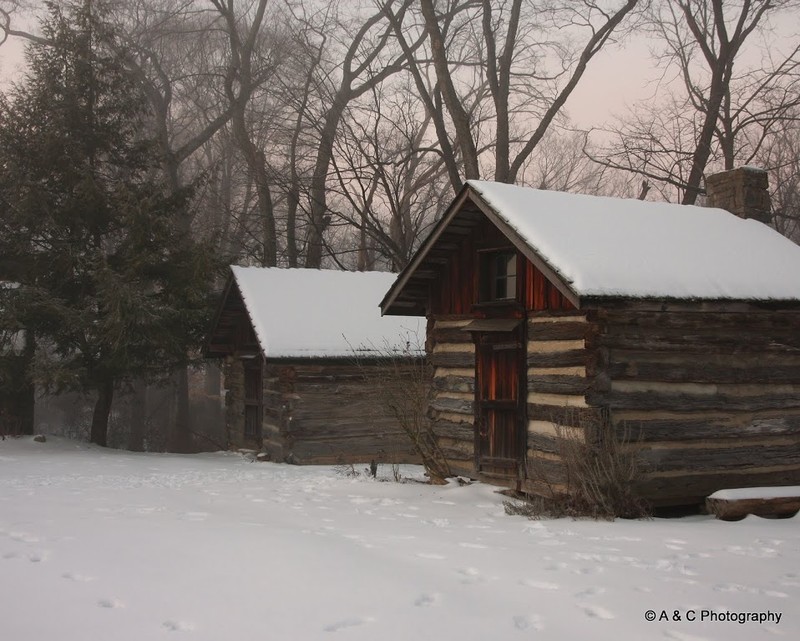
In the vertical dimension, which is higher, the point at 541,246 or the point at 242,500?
the point at 541,246

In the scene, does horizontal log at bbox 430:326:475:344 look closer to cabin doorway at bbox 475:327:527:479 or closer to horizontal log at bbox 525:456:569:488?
cabin doorway at bbox 475:327:527:479

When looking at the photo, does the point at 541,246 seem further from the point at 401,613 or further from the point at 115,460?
the point at 115,460

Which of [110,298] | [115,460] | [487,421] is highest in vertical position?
[110,298]

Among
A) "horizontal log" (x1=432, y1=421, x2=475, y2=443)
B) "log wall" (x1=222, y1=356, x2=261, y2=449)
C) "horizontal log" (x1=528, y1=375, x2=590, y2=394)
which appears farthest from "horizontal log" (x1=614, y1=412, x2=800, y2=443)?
"log wall" (x1=222, y1=356, x2=261, y2=449)

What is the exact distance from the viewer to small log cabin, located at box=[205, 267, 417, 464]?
728 inches

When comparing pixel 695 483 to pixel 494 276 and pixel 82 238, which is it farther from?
pixel 82 238

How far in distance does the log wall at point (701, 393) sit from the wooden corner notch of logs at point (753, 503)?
31.9 inches

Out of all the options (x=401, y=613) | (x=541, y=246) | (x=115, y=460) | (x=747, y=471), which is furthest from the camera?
(x=115, y=460)

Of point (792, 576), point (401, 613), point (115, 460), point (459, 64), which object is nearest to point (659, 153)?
point (459, 64)

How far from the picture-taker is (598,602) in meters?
6.00

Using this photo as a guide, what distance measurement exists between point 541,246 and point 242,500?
17.6ft

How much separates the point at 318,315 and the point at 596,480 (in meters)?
10.3

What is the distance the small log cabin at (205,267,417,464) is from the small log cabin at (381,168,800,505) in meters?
4.61

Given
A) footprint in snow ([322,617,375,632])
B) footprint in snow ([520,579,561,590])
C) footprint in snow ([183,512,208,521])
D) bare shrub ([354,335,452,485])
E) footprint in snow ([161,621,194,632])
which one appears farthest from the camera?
bare shrub ([354,335,452,485])
